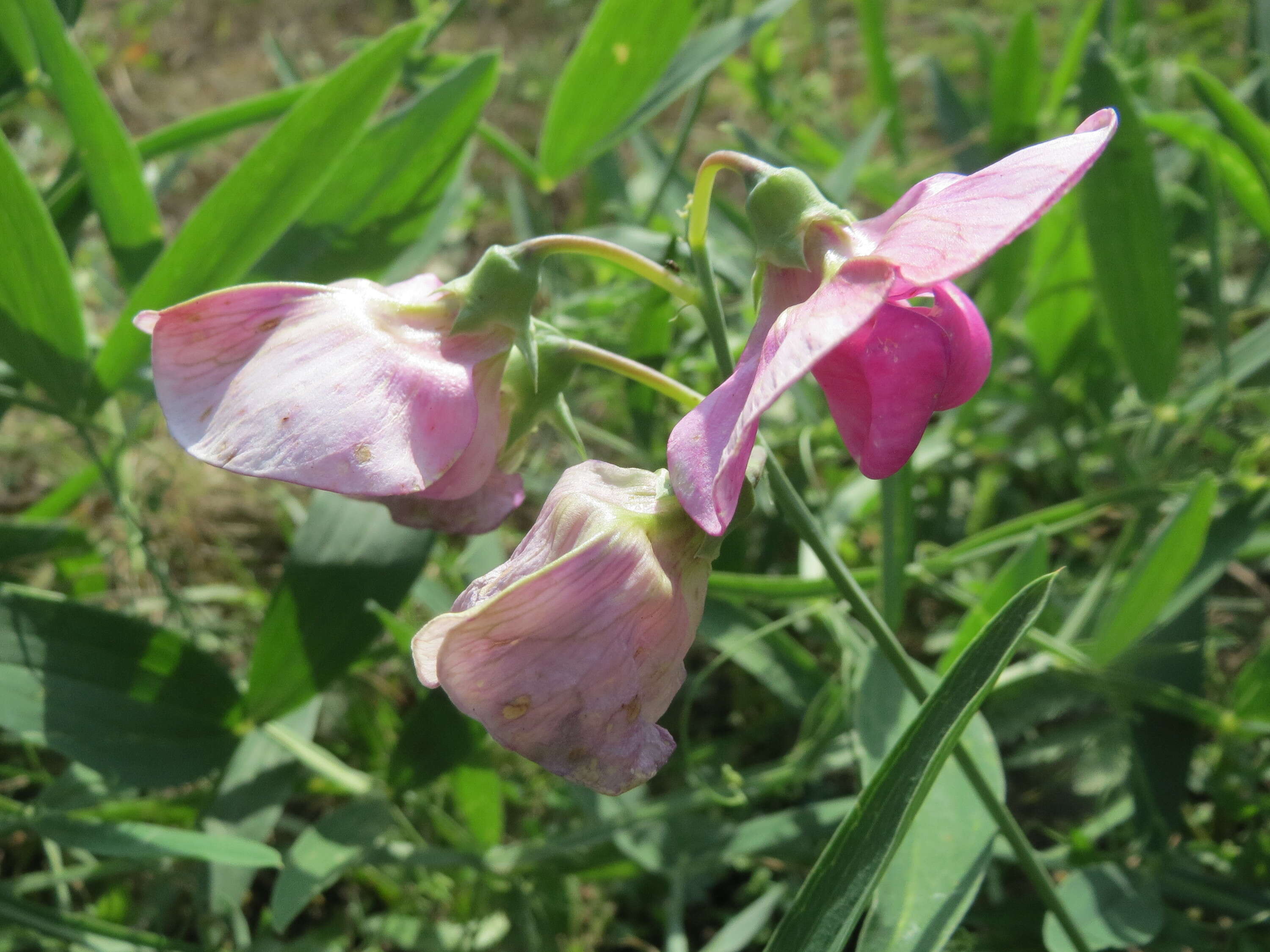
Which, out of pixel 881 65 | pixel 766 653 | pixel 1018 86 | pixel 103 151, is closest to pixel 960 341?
pixel 766 653

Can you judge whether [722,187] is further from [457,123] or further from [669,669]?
[669,669]

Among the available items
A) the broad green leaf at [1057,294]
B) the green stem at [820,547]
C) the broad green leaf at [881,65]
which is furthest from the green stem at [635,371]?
the broad green leaf at [881,65]

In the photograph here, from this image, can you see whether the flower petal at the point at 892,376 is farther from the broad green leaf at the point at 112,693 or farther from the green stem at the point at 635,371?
the broad green leaf at the point at 112,693

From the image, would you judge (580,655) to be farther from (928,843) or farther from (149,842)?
(149,842)

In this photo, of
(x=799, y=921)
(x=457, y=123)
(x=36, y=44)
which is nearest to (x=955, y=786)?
(x=799, y=921)

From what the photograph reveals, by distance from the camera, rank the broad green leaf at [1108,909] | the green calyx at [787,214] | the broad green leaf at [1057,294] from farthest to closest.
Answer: the broad green leaf at [1057,294] → the broad green leaf at [1108,909] → the green calyx at [787,214]
